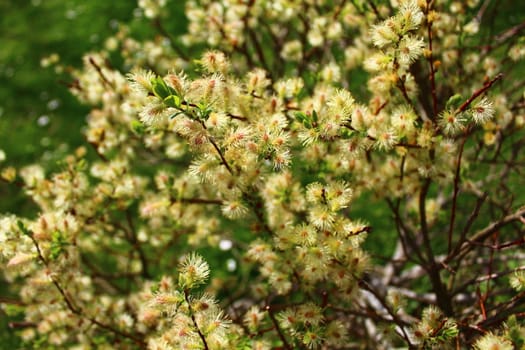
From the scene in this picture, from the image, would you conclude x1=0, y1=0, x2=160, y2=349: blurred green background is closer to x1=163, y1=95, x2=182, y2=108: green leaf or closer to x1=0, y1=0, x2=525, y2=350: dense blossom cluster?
x1=0, y1=0, x2=525, y2=350: dense blossom cluster

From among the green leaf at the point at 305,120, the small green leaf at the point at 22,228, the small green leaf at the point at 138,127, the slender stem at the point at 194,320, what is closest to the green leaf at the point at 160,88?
the green leaf at the point at 305,120

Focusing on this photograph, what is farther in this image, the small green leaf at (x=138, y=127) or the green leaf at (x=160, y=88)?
the small green leaf at (x=138, y=127)

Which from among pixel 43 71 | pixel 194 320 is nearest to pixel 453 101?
pixel 194 320

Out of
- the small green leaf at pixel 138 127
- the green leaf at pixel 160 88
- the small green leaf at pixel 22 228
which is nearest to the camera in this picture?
the green leaf at pixel 160 88

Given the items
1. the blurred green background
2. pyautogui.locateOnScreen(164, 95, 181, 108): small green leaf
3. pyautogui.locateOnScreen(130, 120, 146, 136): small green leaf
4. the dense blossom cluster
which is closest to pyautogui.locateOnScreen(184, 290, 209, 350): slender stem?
the dense blossom cluster

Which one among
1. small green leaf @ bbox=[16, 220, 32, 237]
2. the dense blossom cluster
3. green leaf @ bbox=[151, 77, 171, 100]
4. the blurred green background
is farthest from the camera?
the blurred green background

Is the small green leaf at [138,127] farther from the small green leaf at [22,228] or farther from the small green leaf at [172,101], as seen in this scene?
the small green leaf at [172,101]

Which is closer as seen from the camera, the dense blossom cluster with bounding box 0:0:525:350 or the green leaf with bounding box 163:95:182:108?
the green leaf with bounding box 163:95:182:108

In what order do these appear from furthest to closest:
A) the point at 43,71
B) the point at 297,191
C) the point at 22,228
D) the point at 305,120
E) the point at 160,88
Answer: the point at 43,71 → the point at 297,191 → the point at 22,228 → the point at 305,120 → the point at 160,88

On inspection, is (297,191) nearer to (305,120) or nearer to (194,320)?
(305,120)
